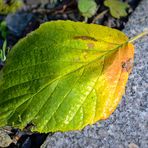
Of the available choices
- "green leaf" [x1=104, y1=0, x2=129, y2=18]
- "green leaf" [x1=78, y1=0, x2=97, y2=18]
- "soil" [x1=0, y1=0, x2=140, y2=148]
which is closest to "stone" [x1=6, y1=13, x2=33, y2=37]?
"soil" [x1=0, y1=0, x2=140, y2=148]

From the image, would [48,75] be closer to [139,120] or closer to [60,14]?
[139,120]

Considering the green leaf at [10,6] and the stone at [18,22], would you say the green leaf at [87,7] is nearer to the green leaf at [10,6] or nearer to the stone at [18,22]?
the stone at [18,22]

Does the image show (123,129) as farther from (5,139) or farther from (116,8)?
(116,8)

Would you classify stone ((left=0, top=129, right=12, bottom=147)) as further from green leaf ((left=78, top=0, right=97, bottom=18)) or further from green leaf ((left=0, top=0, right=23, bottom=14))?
green leaf ((left=0, top=0, right=23, bottom=14))

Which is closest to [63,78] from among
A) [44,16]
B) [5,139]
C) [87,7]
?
[5,139]

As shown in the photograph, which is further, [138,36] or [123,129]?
[138,36]

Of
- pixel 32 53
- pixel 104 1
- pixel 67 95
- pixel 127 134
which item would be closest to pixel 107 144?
pixel 127 134

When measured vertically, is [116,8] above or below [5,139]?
above

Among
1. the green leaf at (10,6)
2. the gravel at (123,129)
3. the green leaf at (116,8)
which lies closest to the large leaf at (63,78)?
the gravel at (123,129)
